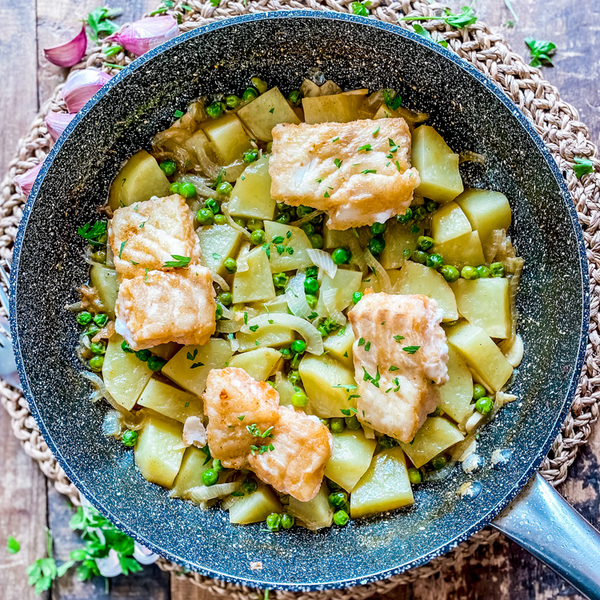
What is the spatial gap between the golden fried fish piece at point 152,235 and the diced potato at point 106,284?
0.20 metres

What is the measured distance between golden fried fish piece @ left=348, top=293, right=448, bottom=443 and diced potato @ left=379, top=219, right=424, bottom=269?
380 mm

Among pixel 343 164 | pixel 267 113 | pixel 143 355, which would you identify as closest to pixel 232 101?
pixel 267 113

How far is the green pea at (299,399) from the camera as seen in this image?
3.82 m

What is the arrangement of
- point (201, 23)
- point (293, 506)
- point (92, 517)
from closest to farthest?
point (293, 506)
point (201, 23)
point (92, 517)

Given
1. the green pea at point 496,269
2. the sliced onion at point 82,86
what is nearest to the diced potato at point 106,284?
the sliced onion at point 82,86

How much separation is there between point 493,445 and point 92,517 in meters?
2.80

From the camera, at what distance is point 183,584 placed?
177 inches

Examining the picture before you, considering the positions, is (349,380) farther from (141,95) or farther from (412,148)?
(141,95)

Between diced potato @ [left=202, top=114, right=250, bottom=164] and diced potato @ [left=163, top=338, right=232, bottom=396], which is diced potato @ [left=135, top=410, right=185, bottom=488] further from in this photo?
diced potato @ [left=202, top=114, right=250, bottom=164]

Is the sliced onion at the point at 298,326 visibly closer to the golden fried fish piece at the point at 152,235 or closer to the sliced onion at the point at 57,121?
the golden fried fish piece at the point at 152,235

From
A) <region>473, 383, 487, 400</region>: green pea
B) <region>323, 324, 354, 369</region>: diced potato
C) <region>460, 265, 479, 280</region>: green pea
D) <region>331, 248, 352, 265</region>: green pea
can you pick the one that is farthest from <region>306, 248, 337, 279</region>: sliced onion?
<region>473, 383, 487, 400</region>: green pea

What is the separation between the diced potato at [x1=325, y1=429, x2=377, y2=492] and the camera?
3.79 metres

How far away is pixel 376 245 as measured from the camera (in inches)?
152

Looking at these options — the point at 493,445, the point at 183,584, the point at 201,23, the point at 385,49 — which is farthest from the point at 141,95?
the point at 183,584
